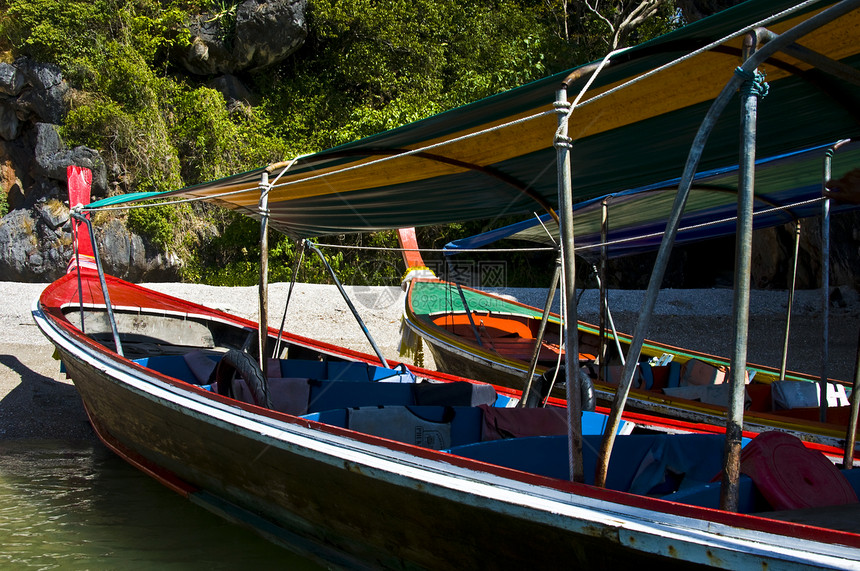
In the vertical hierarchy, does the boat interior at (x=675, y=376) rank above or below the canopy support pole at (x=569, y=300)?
below

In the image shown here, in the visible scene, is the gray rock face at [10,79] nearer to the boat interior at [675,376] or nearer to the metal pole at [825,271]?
the boat interior at [675,376]

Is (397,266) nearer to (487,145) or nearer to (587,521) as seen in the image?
(487,145)

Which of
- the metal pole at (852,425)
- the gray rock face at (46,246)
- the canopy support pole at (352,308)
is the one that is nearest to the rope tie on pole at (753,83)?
the metal pole at (852,425)

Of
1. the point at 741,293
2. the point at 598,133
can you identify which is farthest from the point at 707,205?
the point at 741,293

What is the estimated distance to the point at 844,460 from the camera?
3.34 meters

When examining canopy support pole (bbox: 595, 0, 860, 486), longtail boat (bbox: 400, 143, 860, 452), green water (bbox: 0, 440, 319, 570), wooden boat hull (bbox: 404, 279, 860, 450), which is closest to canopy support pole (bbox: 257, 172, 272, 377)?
green water (bbox: 0, 440, 319, 570)

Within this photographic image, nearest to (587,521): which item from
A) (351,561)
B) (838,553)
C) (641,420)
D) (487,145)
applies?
(838,553)

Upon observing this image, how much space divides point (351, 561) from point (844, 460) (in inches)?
104

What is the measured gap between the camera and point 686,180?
2273 mm

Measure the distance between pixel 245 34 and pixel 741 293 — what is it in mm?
18806

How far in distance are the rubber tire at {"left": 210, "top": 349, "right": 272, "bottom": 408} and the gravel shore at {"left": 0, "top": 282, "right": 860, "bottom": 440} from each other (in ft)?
10.2

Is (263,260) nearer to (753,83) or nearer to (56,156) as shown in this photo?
(753,83)

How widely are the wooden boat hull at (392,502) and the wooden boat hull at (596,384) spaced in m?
2.50

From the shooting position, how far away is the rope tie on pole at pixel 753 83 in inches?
84.8
